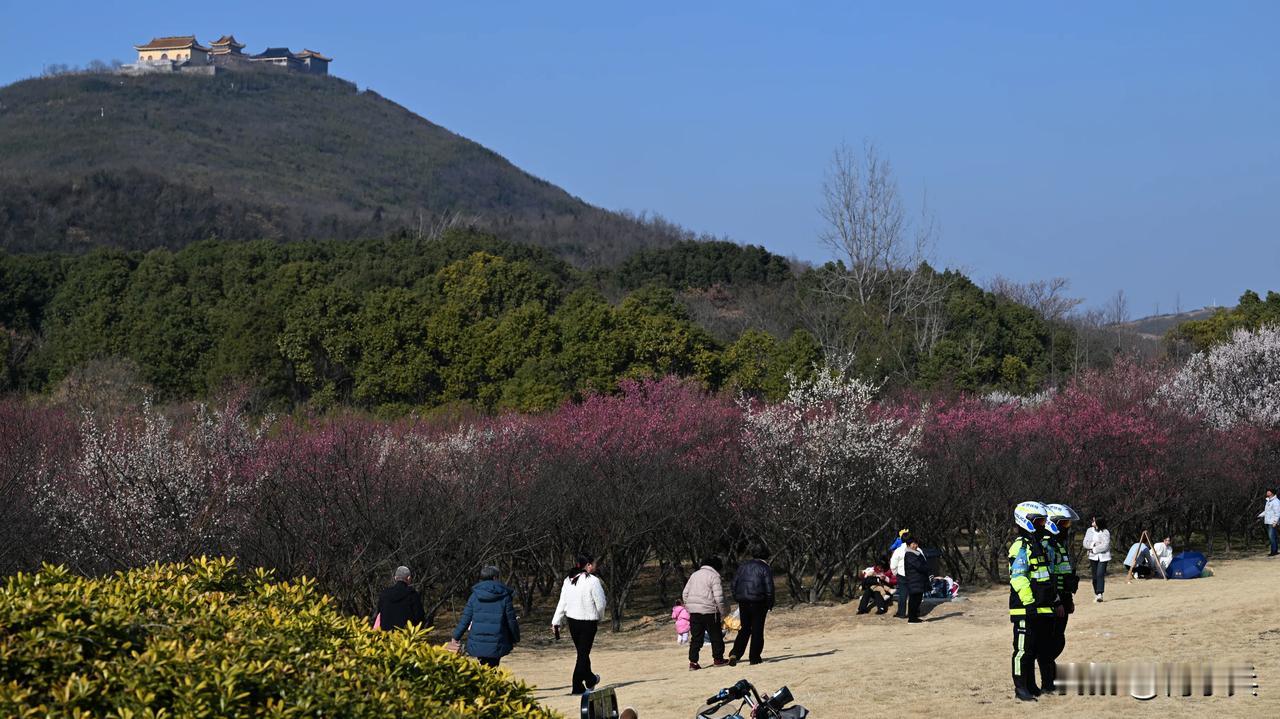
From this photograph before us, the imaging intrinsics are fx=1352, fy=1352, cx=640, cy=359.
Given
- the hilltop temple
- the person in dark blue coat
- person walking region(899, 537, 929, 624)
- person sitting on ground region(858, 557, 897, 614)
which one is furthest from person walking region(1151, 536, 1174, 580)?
the hilltop temple

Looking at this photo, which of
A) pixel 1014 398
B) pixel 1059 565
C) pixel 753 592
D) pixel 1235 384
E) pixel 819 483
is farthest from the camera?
pixel 1235 384

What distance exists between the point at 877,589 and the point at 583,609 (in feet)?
26.5

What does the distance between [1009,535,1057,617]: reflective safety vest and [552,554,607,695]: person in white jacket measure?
4.13 metres

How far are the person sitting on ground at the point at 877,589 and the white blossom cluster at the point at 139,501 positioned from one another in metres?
8.86

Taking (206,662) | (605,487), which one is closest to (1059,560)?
(206,662)

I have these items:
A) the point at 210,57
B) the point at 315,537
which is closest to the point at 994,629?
the point at 315,537

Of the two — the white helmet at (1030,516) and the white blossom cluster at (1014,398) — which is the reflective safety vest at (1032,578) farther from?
the white blossom cluster at (1014,398)

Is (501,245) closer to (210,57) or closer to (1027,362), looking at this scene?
(1027,362)

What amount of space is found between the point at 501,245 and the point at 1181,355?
99.9 feet

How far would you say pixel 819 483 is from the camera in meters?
22.5

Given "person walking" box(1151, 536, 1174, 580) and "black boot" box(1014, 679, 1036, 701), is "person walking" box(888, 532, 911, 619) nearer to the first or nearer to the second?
"person walking" box(1151, 536, 1174, 580)

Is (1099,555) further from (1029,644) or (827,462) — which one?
(1029,644)

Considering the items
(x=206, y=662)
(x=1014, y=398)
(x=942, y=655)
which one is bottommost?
(x=942, y=655)

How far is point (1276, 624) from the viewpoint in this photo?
1517 cm
